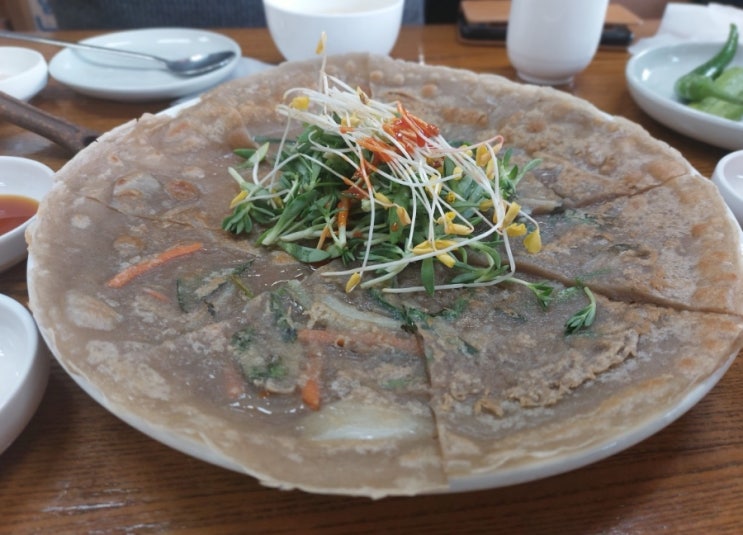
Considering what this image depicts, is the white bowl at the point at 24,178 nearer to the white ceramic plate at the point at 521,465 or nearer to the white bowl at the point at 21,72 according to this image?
the white bowl at the point at 21,72

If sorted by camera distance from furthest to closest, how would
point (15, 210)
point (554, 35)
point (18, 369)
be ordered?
point (554, 35)
point (15, 210)
point (18, 369)

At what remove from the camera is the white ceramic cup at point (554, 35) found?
3469 millimetres

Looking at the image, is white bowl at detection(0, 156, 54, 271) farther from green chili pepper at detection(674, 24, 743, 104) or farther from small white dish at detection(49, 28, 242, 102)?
green chili pepper at detection(674, 24, 743, 104)

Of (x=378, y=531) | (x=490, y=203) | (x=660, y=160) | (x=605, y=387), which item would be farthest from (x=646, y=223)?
(x=378, y=531)

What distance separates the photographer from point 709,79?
3393mm

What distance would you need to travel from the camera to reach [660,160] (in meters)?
2.29

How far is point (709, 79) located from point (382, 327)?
2891 millimetres

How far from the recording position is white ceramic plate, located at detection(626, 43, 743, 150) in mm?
2939

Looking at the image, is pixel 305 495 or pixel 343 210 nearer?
pixel 305 495

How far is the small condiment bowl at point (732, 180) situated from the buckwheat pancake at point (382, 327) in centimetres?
38

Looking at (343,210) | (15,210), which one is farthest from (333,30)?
(15,210)

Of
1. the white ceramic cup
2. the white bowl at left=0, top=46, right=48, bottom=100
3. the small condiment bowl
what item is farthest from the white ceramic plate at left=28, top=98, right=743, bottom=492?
the white ceramic cup

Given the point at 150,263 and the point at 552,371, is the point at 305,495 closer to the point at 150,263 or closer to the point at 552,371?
the point at 552,371

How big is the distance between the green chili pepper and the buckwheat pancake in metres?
1.24
